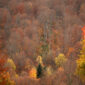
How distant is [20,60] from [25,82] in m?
20.6

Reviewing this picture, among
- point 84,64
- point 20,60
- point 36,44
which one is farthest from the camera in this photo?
point 36,44

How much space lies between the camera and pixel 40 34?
50.4 meters

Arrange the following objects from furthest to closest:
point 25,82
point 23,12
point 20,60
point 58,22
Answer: point 23,12
point 58,22
point 20,60
point 25,82

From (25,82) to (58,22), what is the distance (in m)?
45.3

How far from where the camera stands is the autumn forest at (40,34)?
3053cm

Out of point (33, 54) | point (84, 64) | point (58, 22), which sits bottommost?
point (33, 54)

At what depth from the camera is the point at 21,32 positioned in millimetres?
52500

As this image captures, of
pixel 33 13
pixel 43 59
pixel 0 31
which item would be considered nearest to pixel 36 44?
pixel 43 59

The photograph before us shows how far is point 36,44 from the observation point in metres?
44.0

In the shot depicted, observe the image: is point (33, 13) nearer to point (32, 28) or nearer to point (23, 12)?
point (23, 12)

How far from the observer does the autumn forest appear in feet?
100

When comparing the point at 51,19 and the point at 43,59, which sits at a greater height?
the point at 51,19

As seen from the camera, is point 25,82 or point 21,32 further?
point 21,32

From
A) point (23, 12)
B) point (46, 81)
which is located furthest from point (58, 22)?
point (46, 81)
